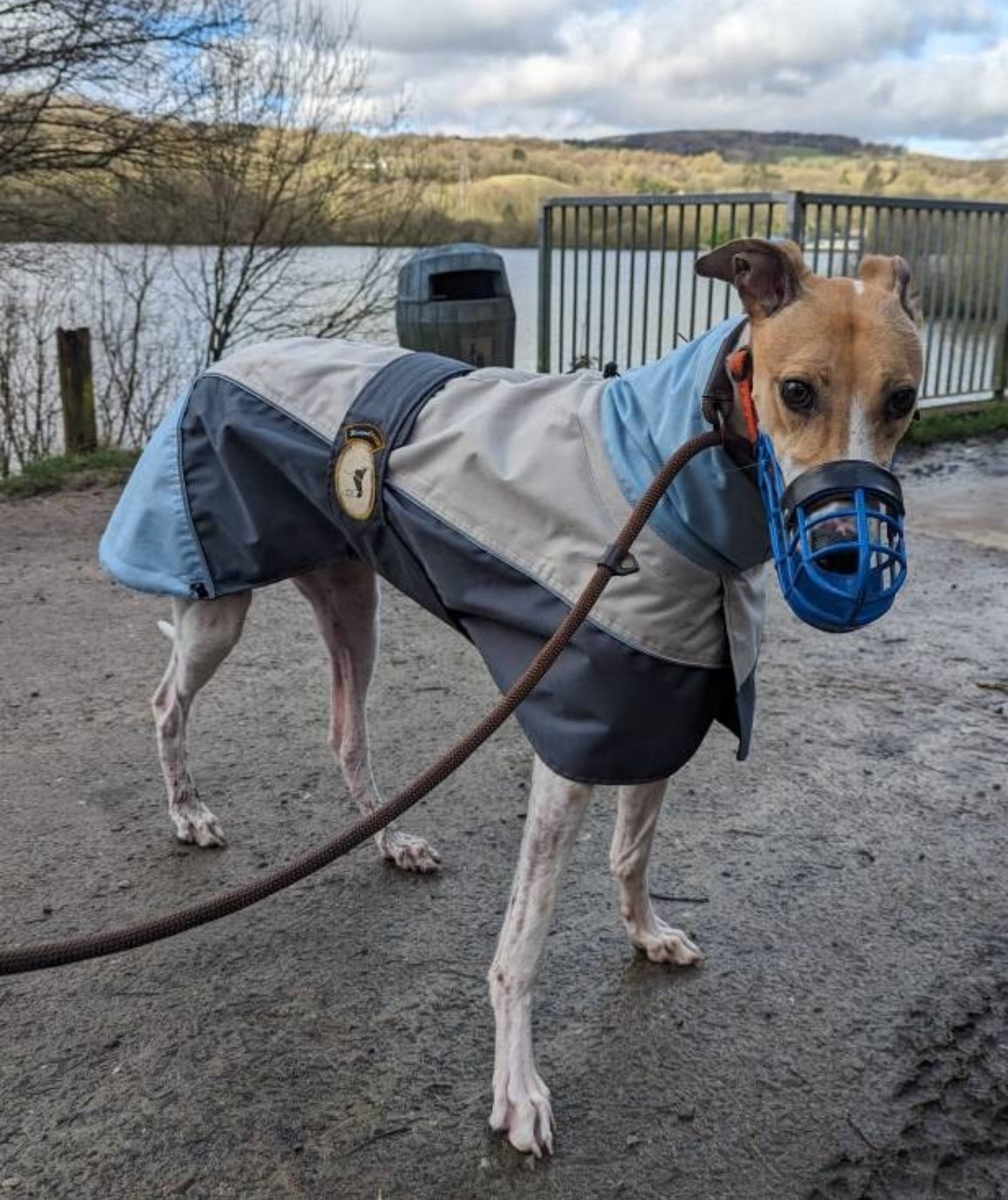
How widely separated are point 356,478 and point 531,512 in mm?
526

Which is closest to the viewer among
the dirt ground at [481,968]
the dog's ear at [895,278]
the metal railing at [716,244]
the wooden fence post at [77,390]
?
the dog's ear at [895,278]

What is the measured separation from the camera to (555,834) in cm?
240

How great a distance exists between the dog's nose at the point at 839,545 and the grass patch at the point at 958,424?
25.8 ft

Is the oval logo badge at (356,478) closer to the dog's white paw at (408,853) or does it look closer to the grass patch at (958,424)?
the dog's white paw at (408,853)

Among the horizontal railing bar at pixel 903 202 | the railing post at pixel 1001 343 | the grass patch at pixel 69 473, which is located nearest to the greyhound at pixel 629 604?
the grass patch at pixel 69 473

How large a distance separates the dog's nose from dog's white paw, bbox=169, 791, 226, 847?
2.28m

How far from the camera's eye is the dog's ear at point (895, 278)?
7.27 ft

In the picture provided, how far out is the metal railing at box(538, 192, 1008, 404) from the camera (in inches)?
349

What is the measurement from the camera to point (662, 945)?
294cm

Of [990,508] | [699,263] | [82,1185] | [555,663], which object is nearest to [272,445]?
[555,663]

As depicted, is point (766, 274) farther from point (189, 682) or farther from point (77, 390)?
point (77, 390)

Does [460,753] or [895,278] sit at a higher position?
[895,278]

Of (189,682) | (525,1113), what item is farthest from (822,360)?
(189,682)

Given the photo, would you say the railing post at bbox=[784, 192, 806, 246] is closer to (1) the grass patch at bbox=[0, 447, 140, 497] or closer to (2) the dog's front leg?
(1) the grass patch at bbox=[0, 447, 140, 497]
